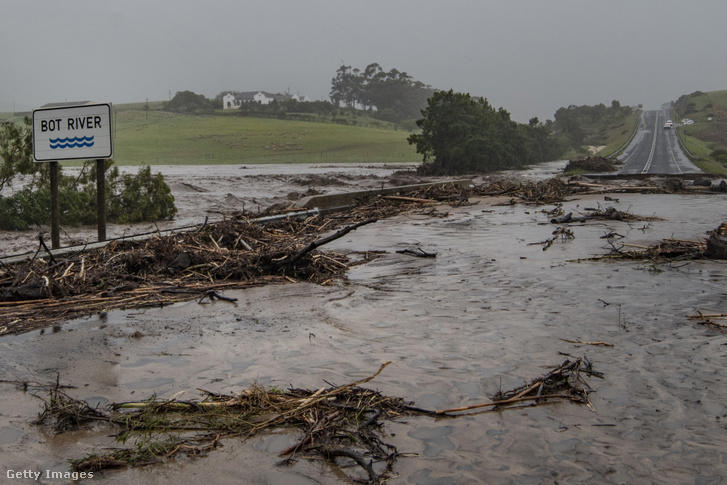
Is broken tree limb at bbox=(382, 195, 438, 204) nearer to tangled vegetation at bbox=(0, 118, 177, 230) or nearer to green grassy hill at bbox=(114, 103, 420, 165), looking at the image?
tangled vegetation at bbox=(0, 118, 177, 230)

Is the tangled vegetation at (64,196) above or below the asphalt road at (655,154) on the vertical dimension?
below

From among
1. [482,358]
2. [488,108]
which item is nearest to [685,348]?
[482,358]

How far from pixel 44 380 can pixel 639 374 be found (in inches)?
166

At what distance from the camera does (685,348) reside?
5246mm

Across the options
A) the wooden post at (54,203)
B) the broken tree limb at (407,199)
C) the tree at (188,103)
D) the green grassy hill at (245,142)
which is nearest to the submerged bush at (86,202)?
the wooden post at (54,203)

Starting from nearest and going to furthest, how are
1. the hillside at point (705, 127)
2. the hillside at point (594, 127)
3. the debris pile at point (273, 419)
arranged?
the debris pile at point (273, 419), the hillside at point (705, 127), the hillside at point (594, 127)

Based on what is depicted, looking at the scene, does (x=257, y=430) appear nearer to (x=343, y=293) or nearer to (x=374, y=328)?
(x=374, y=328)

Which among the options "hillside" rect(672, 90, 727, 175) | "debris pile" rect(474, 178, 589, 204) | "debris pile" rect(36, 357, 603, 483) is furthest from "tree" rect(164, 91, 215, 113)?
"debris pile" rect(36, 357, 603, 483)

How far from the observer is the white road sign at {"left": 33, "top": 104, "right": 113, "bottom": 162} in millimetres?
8641

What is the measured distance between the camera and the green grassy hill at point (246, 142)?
6750 cm

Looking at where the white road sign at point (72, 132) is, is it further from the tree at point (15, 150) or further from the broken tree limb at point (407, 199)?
the broken tree limb at point (407, 199)

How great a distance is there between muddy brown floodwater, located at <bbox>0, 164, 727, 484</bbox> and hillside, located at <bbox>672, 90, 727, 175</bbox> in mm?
38801

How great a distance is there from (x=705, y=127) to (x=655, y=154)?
165ft

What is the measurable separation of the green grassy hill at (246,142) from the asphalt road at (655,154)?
22.9 meters
